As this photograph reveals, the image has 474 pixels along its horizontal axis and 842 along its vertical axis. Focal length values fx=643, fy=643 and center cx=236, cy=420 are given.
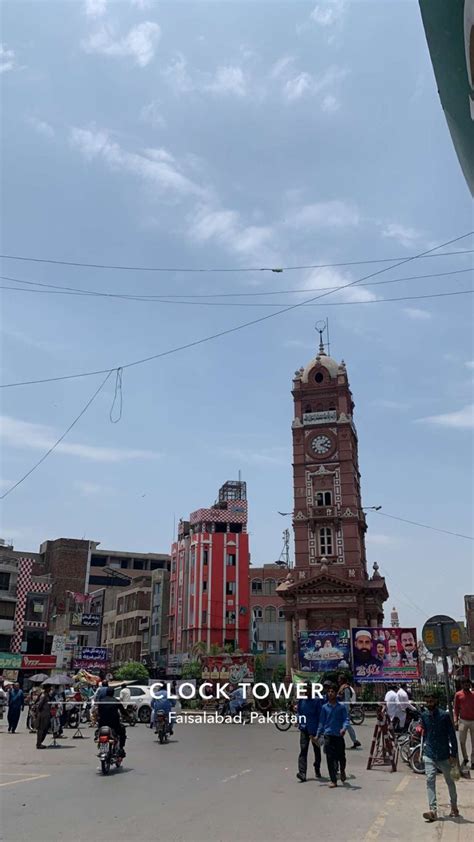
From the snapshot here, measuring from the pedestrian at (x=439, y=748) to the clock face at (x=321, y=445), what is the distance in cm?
4800

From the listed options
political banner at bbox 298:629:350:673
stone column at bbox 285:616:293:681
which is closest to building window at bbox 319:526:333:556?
stone column at bbox 285:616:293:681

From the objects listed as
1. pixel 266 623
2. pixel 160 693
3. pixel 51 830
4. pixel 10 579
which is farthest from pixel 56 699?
pixel 266 623

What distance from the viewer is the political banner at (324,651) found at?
41.1 metres

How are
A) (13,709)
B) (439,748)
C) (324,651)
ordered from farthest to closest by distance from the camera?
1. (324,651)
2. (13,709)
3. (439,748)

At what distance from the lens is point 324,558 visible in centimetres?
5281

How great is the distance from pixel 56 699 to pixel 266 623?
5875cm

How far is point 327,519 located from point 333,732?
44345mm

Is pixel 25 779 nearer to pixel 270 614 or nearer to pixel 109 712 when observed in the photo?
pixel 109 712

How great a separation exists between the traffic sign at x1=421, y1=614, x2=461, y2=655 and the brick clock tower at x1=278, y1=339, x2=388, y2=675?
4113 centimetres

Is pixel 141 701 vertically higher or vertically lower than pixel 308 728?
lower

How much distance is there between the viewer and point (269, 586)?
278ft

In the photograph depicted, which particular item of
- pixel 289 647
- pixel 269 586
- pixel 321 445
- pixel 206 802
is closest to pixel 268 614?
pixel 269 586

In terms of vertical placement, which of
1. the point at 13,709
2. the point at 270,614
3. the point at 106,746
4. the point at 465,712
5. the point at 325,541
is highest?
the point at 325,541

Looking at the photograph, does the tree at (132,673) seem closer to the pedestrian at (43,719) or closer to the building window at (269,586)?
the building window at (269,586)
